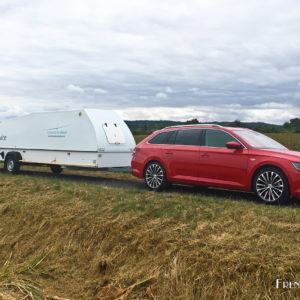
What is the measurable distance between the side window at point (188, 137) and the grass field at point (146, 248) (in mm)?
1837

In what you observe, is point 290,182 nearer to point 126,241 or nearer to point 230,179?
point 230,179

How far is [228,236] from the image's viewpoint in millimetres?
6543

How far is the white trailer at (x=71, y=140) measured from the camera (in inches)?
552

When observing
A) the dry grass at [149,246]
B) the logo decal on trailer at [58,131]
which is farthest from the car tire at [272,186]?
the logo decal on trailer at [58,131]

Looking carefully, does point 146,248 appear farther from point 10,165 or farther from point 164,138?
point 10,165

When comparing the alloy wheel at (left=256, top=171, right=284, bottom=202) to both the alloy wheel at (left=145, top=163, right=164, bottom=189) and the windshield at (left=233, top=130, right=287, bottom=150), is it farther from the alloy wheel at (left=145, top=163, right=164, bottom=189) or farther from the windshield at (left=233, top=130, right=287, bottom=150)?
the alloy wheel at (left=145, top=163, right=164, bottom=189)

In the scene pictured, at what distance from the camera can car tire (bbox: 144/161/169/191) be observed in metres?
10.7

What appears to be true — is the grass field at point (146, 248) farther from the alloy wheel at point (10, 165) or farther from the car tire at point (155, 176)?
the alloy wheel at point (10, 165)

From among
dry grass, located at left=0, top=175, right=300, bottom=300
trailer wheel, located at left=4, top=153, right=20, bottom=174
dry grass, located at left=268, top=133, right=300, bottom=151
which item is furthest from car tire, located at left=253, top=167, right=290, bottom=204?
dry grass, located at left=268, top=133, right=300, bottom=151

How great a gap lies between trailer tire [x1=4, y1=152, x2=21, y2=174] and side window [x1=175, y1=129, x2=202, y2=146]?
8605 millimetres

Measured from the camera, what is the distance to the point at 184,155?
10320mm

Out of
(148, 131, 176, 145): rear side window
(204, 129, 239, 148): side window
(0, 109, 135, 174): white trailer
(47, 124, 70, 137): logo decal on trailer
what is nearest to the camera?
(204, 129, 239, 148): side window

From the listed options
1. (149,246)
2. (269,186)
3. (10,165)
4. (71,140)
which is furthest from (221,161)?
(10,165)

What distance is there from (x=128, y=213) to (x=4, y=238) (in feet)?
9.72
